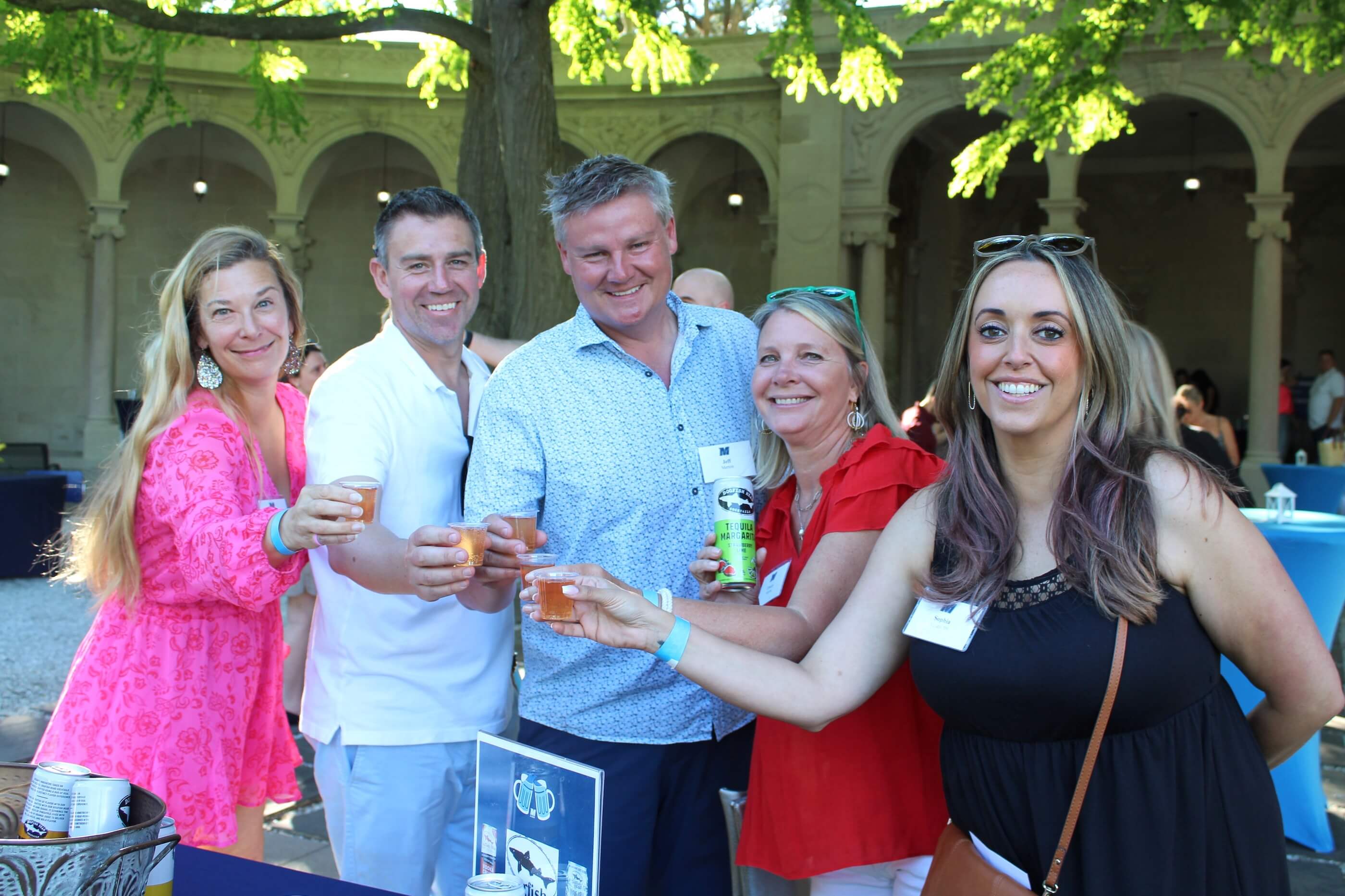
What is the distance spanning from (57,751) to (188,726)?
0.95ft

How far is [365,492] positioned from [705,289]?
3.32m

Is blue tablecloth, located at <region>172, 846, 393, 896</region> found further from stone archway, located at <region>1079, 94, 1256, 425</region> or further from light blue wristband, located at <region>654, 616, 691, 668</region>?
stone archway, located at <region>1079, 94, 1256, 425</region>

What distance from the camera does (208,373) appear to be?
107 inches

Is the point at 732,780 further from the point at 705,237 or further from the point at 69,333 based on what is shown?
the point at 69,333

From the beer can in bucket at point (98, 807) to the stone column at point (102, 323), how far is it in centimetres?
1520

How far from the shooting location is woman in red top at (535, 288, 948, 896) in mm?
2158

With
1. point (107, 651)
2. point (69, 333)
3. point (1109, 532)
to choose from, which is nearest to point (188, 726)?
point (107, 651)

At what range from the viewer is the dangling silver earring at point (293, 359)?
297 centimetres

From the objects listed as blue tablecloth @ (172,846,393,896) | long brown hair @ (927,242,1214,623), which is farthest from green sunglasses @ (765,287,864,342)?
blue tablecloth @ (172,846,393,896)

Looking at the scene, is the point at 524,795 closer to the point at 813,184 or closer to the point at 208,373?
the point at 208,373

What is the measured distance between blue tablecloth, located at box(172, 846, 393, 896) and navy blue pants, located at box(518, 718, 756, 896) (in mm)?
797

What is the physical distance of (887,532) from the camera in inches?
82.7

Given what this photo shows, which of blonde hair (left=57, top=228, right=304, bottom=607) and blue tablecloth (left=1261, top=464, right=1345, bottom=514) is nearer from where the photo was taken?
blonde hair (left=57, top=228, right=304, bottom=607)

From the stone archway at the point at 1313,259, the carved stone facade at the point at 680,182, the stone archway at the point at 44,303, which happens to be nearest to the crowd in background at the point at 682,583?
the carved stone facade at the point at 680,182
